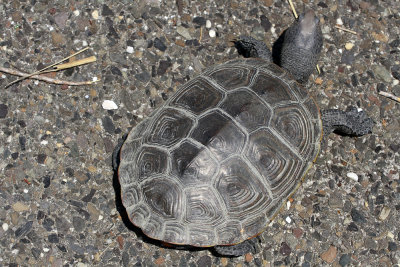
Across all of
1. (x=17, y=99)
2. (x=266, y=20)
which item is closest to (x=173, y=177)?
(x=17, y=99)

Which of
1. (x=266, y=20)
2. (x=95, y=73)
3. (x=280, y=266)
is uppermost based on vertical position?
(x=266, y=20)

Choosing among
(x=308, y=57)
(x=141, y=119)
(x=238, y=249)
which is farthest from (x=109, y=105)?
(x=308, y=57)

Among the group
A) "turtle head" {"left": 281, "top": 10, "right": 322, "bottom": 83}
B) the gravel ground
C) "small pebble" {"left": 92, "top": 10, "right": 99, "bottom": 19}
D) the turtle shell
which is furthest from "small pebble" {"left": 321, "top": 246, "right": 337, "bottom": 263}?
"small pebble" {"left": 92, "top": 10, "right": 99, "bottom": 19}

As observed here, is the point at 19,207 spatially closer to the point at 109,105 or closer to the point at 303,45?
the point at 109,105

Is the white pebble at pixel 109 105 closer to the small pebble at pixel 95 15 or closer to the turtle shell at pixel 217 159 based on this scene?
the turtle shell at pixel 217 159

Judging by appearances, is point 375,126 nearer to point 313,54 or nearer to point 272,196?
point 313,54

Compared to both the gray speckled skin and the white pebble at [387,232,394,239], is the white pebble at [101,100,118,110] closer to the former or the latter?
the gray speckled skin
